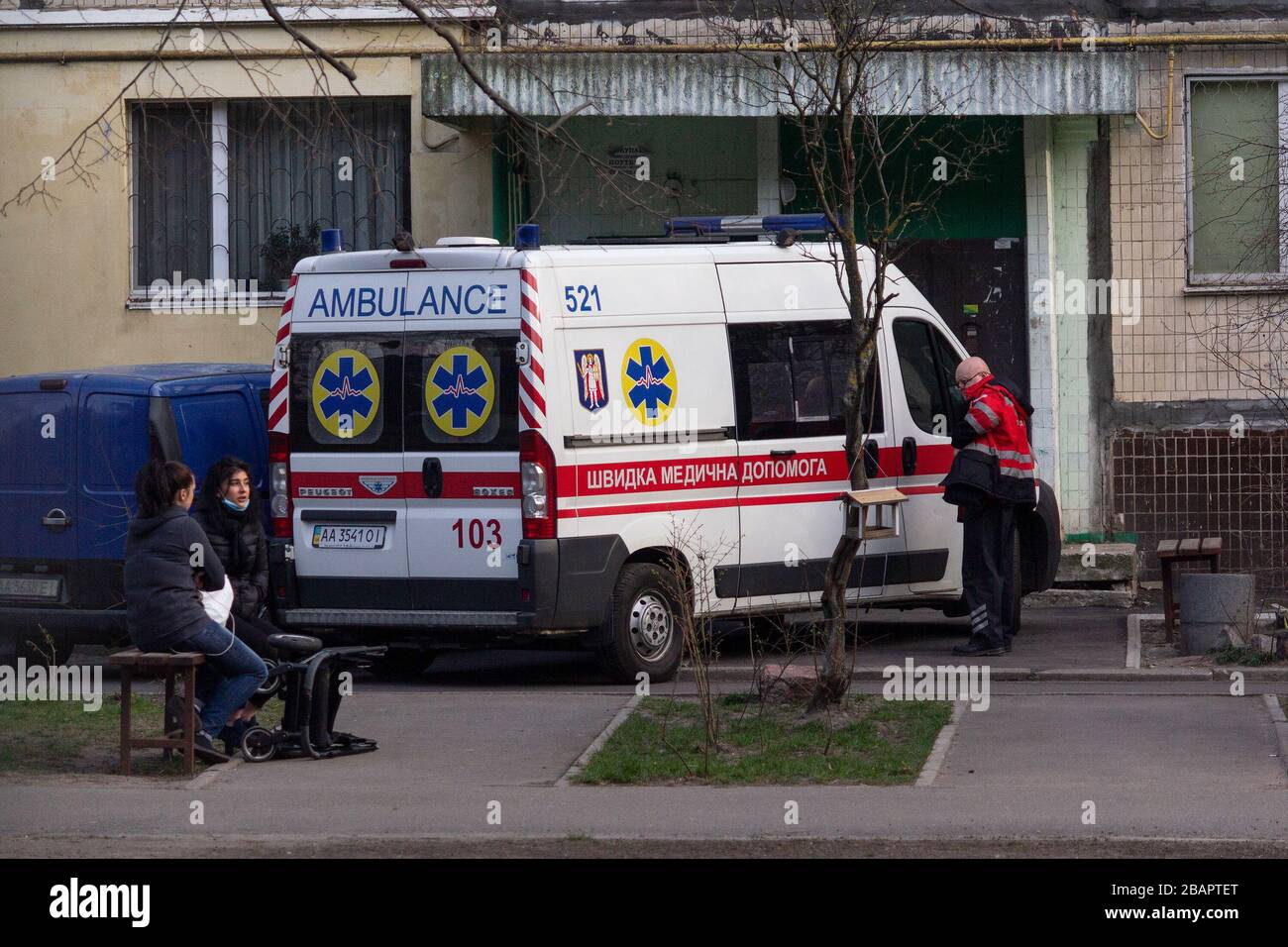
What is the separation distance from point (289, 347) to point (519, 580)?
2132 mm

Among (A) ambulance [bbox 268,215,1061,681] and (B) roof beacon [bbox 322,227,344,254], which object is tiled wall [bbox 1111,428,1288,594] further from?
(B) roof beacon [bbox 322,227,344,254]

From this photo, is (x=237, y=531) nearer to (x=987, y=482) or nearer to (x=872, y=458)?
(x=872, y=458)

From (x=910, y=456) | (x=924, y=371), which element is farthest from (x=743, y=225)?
(x=910, y=456)

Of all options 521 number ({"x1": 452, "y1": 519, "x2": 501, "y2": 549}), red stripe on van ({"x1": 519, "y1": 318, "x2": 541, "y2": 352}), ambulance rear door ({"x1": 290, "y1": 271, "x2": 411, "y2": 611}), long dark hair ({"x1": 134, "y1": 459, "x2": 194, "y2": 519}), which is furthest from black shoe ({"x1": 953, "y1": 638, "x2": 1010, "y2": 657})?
long dark hair ({"x1": 134, "y1": 459, "x2": 194, "y2": 519})

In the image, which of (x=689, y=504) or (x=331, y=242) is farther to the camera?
(x=331, y=242)

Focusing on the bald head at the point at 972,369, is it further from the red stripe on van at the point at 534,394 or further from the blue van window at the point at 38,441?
the blue van window at the point at 38,441

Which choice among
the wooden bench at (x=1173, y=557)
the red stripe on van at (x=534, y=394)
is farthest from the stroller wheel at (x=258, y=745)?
the wooden bench at (x=1173, y=557)

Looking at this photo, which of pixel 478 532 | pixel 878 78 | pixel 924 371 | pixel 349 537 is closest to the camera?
pixel 478 532

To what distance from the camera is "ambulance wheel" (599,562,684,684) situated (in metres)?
11.0

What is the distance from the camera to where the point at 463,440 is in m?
10.8

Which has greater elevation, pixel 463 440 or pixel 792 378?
pixel 792 378

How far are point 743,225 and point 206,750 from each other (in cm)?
513

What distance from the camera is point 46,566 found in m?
11.3

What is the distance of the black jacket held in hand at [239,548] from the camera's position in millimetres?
10789
